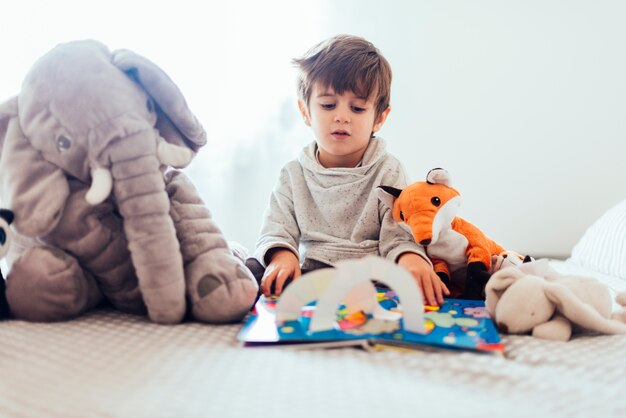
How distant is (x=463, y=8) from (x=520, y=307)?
4.37ft

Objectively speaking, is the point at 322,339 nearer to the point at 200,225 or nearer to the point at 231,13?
the point at 200,225

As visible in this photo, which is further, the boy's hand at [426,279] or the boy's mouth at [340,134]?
the boy's mouth at [340,134]

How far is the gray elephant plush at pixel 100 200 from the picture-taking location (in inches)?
30.2

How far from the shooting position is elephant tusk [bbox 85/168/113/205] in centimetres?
75

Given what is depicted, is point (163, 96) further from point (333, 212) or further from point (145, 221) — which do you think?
point (333, 212)

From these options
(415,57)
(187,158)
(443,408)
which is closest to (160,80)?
(187,158)

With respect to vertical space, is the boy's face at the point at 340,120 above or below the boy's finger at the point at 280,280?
above

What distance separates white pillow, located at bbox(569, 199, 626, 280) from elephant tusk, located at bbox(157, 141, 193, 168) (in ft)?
3.46

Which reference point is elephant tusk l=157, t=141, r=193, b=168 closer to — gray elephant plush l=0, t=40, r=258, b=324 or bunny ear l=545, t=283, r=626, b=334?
gray elephant plush l=0, t=40, r=258, b=324

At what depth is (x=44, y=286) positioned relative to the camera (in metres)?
0.78

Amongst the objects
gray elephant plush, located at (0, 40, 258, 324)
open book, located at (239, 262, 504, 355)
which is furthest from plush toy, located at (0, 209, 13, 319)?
open book, located at (239, 262, 504, 355)

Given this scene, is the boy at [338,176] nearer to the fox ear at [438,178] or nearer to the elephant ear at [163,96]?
the fox ear at [438,178]

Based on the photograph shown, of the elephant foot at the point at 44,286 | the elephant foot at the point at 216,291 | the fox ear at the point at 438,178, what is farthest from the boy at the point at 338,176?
the elephant foot at the point at 44,286

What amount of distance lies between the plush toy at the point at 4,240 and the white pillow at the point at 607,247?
1.27m
